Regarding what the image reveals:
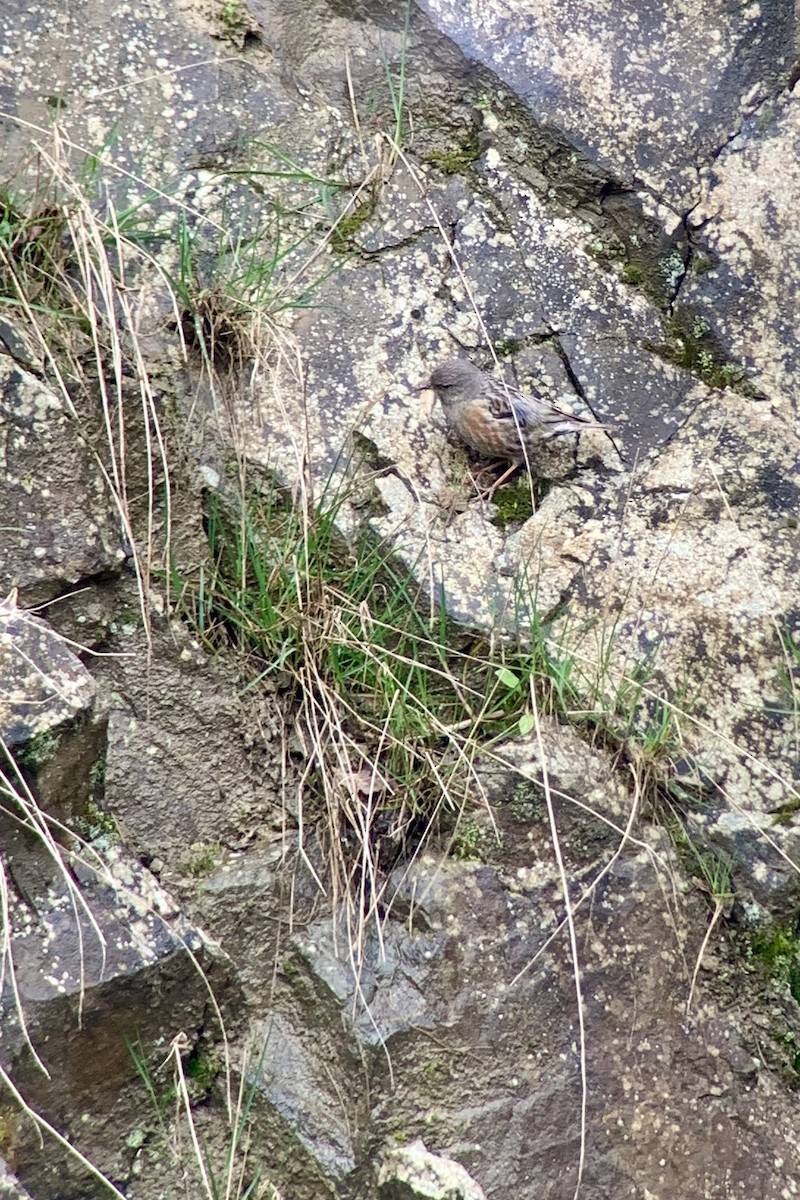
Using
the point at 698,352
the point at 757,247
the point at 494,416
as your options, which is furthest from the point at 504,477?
the point at 757,247

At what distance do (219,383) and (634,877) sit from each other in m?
1.45

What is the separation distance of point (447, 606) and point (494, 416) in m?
0.47

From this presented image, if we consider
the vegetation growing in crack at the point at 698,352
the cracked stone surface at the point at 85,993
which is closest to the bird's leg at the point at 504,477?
the vegetation growing in crack at the point at 698,352

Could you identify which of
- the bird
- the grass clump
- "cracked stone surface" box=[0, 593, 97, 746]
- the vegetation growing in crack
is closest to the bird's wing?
the bird

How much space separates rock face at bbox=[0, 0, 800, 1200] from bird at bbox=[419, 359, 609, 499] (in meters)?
0.07

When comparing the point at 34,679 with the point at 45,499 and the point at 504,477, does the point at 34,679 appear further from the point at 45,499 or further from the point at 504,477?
the point at 504,477

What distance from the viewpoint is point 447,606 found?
2604mm

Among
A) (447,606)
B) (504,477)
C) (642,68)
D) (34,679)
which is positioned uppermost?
(642,68)

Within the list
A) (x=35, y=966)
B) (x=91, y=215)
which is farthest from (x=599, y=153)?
(x=35, y=966)

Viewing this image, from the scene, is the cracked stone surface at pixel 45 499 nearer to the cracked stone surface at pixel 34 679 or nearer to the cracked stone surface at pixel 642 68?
the cracked stone surface at pixel 34 679

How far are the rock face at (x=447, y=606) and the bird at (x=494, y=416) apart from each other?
0.07m

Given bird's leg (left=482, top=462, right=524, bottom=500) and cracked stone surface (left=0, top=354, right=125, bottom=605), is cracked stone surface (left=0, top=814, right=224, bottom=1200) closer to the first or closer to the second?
cracked stone surface (left=0, top=354, right=125, bottom=605)

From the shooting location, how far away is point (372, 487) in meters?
2.72

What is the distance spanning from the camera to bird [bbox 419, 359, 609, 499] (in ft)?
8.84
